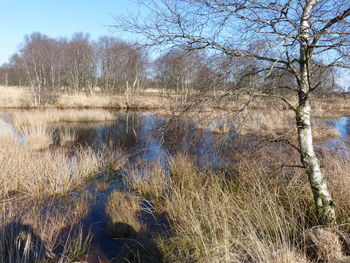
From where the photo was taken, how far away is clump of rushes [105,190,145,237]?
3.35m

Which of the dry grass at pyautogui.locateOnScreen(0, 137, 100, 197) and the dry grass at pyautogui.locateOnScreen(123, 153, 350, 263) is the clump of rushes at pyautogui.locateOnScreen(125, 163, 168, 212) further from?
the dry grass at pyautogui.locateOnScreen(0, 137, 100, 197)

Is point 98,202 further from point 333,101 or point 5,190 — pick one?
point 333,101

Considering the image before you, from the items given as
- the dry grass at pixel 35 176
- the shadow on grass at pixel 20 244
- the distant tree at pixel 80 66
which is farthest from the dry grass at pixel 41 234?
the distant tree at pixel 80 66

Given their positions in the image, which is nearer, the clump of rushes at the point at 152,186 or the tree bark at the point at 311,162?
the tree bark at the point at 311,162

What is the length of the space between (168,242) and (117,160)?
4.45 meters

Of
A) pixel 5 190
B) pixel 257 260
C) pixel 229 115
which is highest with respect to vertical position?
pixel 229 115

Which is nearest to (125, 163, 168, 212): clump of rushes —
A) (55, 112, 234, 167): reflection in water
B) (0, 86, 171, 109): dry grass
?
(55, 112, 234, 167): reflection in water

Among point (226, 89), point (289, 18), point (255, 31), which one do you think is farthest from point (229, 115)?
point (289, 18)

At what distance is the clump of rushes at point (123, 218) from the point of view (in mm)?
3354

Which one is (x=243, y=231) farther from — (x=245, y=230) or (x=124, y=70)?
(x=124, y=70)

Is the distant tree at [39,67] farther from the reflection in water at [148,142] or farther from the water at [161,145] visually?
the water at [161,145]

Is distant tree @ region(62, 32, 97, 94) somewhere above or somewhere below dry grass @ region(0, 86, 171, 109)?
above

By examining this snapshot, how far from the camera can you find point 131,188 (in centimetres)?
505

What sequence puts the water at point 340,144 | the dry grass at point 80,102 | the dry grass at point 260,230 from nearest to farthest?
the dry grass at point 260,230
the water at point 340,144
the dry grass at point 80,102
